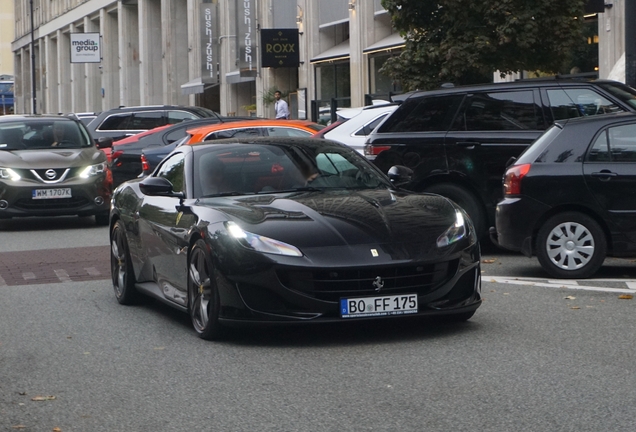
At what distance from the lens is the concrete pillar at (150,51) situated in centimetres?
6519

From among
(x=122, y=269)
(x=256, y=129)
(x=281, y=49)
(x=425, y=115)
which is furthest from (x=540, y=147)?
(x=281, y=49)

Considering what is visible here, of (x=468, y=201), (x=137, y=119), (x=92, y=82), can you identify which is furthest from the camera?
(x=92, y=82)

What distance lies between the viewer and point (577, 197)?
429 inches

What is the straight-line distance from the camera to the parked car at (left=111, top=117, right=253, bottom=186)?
2200 cm

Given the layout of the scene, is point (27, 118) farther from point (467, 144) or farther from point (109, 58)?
point (109, 58)

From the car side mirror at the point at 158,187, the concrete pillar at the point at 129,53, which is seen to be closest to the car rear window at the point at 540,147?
the car side mirror at the point at 158,187

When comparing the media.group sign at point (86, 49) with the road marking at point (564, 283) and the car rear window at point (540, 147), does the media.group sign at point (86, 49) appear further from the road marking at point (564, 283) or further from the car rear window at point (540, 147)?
the road marking at point (564, 283)

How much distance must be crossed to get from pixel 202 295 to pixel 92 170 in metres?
11.0

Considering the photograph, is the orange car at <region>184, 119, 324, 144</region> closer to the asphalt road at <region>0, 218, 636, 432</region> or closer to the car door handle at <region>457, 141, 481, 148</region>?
the car door handle at <region>457, 141, 481, 148</region>

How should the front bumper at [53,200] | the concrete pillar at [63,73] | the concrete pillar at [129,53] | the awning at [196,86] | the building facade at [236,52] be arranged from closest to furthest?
1. the front bumper at [53,200]
2. the building facade at [236,52]
3. the awning at [196,86]
4. the concrete pillar at [129,53]
5. the concrete pillar at [63,73]

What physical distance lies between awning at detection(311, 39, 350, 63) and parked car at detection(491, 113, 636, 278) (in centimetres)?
2987

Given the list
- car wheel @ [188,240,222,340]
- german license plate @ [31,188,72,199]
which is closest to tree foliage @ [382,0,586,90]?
german license plate @ [31,188,72,199]

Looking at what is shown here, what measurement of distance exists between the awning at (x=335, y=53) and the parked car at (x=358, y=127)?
922 inches

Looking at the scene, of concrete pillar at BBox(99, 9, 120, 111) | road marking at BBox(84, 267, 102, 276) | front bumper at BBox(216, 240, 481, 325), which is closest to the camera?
front bumper at BBox(216, 240, 481, 325)
